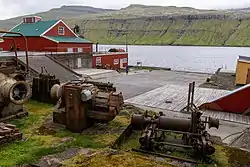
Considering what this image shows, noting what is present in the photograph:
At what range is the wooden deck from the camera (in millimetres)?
11523

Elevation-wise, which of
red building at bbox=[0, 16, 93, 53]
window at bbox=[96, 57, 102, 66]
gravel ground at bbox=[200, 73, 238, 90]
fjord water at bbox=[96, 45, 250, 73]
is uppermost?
red building at bbox=[0, 16, 93, 53]

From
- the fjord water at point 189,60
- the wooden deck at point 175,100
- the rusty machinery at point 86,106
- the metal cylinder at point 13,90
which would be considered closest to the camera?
the metal cylinder at point 13,90

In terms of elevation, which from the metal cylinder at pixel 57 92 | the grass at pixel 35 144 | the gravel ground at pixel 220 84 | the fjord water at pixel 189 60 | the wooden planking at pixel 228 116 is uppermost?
the metal cylinder at pixel 57 92

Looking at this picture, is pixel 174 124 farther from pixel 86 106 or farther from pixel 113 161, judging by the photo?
pixel 86 106

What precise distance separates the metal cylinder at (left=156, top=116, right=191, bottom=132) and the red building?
77.7ft

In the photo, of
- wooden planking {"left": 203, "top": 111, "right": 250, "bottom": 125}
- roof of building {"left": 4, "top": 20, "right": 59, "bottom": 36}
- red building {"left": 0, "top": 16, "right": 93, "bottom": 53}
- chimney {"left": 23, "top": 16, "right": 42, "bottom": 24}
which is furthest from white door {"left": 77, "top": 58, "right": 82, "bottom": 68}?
wooden planking {"left": 203, "top": 111, "right": 250, "bottom": 125}

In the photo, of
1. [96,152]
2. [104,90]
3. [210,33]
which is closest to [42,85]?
[104,90]

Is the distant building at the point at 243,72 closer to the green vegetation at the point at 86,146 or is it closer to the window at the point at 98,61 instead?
the green vegetation at the point at 86,146

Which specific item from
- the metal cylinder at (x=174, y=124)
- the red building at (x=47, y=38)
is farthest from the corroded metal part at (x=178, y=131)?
the red building at (x=47, y=38)

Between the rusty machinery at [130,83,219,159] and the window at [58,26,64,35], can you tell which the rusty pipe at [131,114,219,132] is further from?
the window at [58,26,64,35]

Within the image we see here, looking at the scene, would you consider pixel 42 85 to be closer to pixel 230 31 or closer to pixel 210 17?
pixel 230 31

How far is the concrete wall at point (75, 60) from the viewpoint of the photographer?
24.6 metres

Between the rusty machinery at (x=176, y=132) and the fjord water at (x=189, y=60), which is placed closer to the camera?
the rusty machinery at (x=176, y=132)

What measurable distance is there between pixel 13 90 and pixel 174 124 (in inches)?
163
